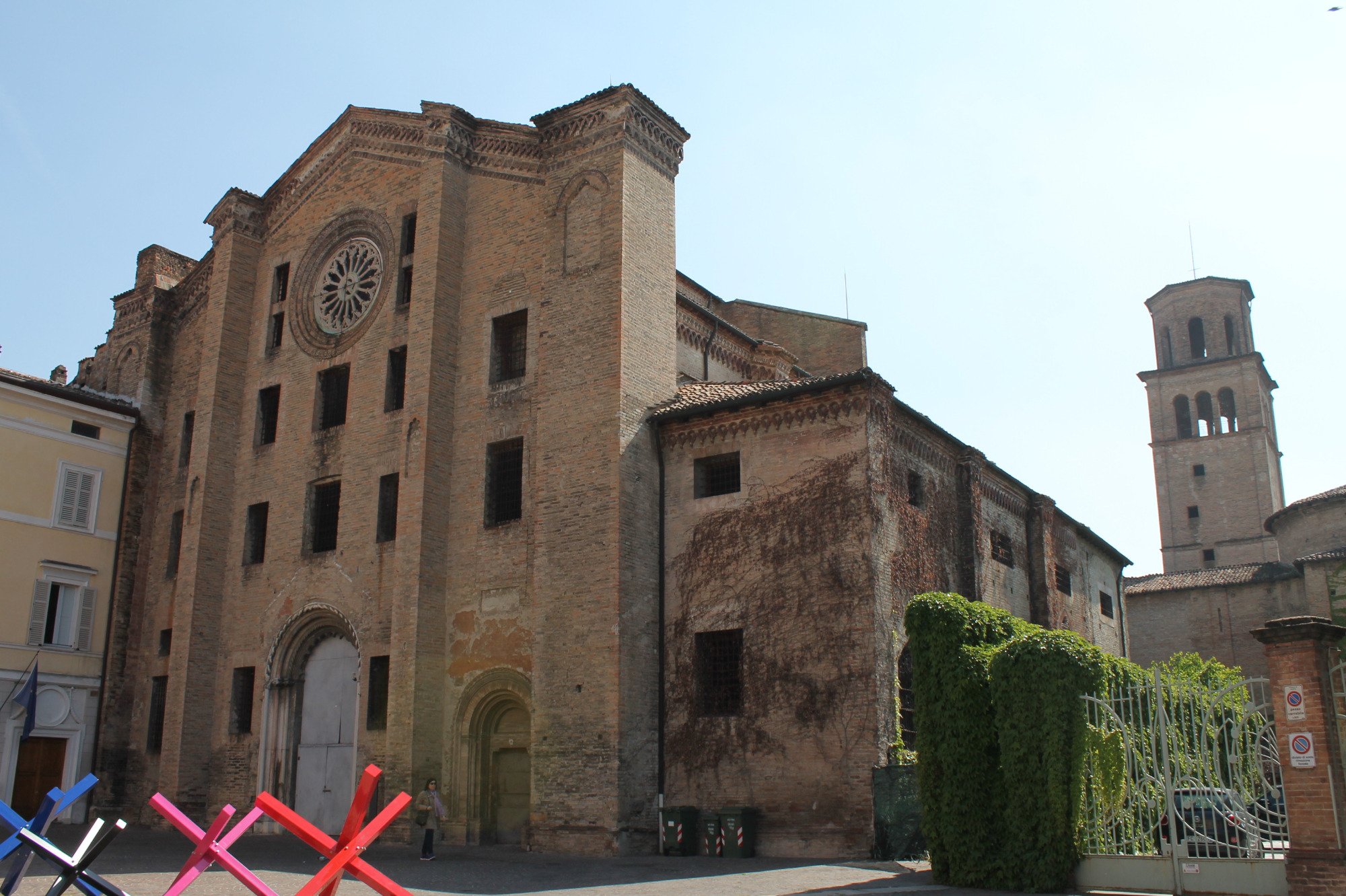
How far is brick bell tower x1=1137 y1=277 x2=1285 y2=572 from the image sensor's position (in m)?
53.1

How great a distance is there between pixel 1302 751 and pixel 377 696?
15513 millimetres

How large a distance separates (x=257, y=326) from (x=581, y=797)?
14.5 meters

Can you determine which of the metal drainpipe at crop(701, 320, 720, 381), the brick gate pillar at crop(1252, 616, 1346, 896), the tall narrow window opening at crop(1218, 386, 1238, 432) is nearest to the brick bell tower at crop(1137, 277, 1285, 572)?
the tall narrow window opening at crop(1218, 386, 1238, 432)

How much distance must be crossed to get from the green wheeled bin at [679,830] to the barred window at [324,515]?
31.9 ft

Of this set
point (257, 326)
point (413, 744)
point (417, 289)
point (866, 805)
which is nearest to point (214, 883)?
point (413, 744)

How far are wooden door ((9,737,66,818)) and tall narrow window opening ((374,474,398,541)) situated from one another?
31.8 ft

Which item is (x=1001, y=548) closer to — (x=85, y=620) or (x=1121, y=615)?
(x=1121, y=615)

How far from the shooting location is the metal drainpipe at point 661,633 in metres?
18.6

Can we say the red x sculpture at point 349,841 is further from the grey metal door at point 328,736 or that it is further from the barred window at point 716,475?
the grey metal door at point 328,736

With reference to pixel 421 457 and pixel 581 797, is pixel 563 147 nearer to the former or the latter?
pixel 421 457

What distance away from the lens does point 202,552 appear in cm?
2478

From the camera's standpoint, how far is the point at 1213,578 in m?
43.3

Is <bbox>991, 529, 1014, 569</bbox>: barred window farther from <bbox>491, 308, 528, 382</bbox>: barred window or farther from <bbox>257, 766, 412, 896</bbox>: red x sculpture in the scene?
<bbox>257, 766, 412, 896</bbox>: red x sculpture

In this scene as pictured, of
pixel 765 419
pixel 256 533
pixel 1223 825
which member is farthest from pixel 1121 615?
pixel 256 533
